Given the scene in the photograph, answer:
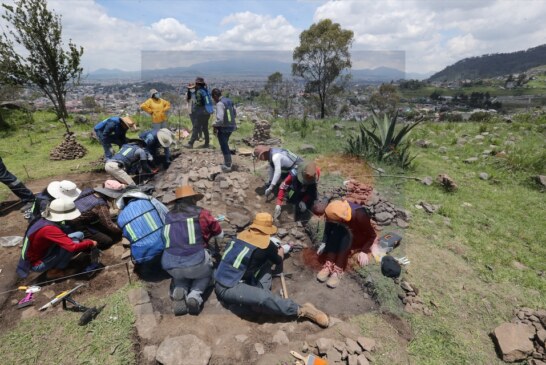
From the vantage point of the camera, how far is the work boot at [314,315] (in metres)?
2.75

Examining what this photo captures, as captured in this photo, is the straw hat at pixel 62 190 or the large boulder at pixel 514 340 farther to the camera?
the straw hat at pixel 62 190

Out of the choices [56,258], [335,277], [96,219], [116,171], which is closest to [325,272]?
[335,277]

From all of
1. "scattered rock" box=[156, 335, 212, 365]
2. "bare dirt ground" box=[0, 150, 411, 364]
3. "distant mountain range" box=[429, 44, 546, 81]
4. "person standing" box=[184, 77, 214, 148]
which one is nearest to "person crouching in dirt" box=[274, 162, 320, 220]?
"bare dirt ground" box=[0, 150, 411, 364]

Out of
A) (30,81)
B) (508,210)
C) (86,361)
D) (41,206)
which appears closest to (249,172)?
(41,206)

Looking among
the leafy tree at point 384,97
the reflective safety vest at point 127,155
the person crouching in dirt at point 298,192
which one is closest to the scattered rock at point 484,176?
the person crouching in dirt at point 298,192

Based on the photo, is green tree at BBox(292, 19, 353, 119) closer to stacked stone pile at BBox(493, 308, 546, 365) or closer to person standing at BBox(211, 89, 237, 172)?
person standing at BBox(211, 89, 237, 172)

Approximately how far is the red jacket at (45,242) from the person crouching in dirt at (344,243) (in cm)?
304

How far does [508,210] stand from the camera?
504cm

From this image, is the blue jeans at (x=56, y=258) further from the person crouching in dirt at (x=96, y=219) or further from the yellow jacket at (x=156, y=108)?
the yellow jacket at (x=156, y=108)

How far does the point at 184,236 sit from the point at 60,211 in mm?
1596

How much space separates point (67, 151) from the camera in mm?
7867

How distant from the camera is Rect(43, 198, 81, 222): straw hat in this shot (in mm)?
3248

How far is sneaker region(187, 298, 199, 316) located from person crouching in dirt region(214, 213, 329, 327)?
0.27 metres

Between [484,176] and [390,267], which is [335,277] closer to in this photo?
[390,267]
